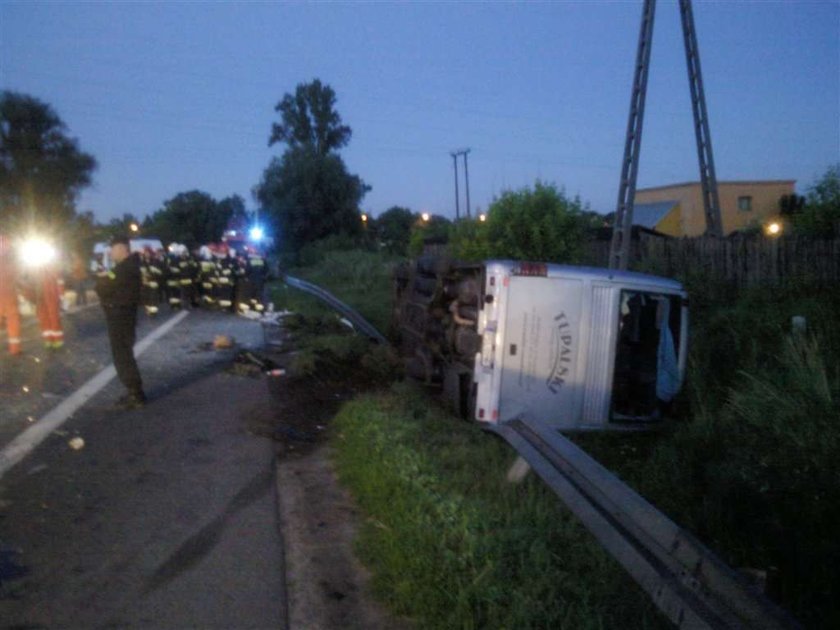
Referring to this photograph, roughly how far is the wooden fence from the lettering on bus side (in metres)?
8.85

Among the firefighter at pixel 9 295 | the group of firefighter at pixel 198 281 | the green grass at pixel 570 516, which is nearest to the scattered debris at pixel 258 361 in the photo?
the firefighter at pixel 9 295

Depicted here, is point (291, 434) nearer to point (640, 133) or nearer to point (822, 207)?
point (640, 133)

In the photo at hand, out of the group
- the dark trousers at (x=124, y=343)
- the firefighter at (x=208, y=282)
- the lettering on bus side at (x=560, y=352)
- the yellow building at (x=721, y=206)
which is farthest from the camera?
the yellow building at (x=721, y=206)

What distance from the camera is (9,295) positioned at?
14047mm

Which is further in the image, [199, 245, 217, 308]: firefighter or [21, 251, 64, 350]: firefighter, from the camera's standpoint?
[199, 245, 217, 308]: firefighter

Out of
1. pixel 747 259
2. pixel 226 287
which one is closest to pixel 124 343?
pixel 747 259

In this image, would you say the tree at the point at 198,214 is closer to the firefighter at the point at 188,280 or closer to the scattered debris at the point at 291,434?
the firefighter at the point at 188,280

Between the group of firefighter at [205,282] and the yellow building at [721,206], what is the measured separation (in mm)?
34414

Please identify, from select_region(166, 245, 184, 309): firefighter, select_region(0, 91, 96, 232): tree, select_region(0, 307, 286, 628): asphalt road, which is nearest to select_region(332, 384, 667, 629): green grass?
select_region(0, 307, 286, 628): asphalt road

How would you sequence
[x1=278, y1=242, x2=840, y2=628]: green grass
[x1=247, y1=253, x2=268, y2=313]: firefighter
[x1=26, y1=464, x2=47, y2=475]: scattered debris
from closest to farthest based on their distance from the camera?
[x1=278, y1=242, x2=840, y2=628]: green grass
[x1=26, y1=464, x2=47, y2=475]: scattered debris
[x1=247, y1=253, x2=268, y2=313]: firefighter

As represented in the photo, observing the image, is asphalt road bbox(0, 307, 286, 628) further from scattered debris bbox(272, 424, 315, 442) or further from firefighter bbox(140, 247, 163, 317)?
firefighter bbox(140, 247, 163, 317)

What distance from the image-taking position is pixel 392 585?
5.28 metres

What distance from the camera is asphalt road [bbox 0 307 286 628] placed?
5.10 m

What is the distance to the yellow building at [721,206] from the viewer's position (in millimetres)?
54406
